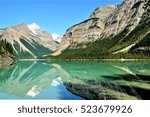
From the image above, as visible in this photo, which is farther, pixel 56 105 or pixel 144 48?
pixel 144 48

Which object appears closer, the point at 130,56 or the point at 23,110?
the point at 23,110

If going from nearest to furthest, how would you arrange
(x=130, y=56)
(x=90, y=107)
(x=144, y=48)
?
1. (x=90, y=107)
2. (x=130, y=56)
3. (x=144, y=48)

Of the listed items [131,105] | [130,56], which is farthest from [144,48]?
[131,105]

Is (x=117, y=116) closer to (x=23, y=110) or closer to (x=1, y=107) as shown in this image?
(x=23, y=110)

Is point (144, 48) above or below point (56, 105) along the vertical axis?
above

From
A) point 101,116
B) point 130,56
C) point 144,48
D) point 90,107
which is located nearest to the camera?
point 101,116

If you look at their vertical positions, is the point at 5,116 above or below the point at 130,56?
below

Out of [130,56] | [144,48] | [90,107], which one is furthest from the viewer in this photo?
[144,48]

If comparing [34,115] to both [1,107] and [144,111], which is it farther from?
[144,111]

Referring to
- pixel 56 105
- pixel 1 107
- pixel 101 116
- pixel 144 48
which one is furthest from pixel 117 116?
pixel 144 48
